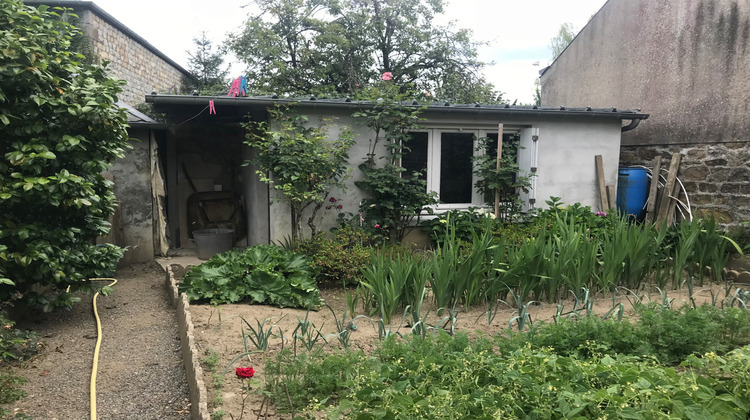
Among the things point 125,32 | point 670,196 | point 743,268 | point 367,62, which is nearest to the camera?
point 743,268

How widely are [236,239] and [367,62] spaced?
10.1 m

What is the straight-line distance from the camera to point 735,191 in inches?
266

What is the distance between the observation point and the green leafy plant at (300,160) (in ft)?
19.0

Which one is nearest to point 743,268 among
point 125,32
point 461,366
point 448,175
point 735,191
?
point 735,191

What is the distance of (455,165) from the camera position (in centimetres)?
696

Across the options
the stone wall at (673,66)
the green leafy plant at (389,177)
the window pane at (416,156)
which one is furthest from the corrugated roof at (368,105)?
the stone wall at (673,66)

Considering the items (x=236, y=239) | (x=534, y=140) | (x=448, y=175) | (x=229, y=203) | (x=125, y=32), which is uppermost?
(x=125, y=32)

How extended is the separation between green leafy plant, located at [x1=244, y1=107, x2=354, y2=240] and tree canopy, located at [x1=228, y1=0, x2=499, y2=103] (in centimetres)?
984

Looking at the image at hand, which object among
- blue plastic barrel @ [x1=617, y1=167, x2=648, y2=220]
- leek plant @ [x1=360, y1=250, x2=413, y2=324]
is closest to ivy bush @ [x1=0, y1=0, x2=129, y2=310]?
leek plant @ [x1=360, y1=250, x2=413, y2=324]

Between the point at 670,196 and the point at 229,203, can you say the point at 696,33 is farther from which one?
the point at 229,203

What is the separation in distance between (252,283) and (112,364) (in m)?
1.44

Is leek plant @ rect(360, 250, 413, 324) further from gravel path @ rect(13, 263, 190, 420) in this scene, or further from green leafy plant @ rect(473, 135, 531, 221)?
green leafy plant @ rect(473, 135, 531, 221)

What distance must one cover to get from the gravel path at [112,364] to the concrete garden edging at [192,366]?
3.5 inches

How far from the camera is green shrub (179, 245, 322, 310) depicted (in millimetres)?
4449
